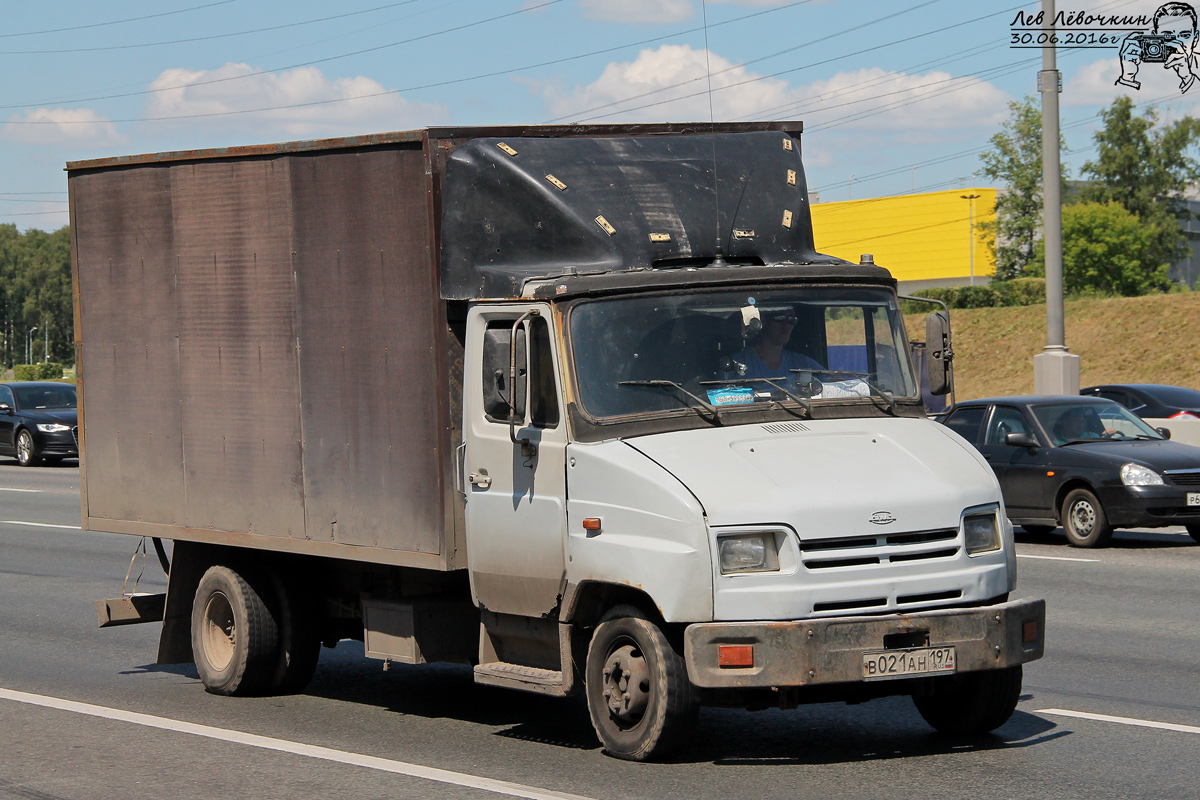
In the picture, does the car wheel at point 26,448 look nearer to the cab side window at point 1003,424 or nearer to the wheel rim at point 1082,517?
the cab side window at point 1003,424

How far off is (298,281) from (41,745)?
280 cm

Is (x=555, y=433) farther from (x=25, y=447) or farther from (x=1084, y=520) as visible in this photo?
(x=25, y=447)

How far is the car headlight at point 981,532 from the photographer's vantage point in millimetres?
6695

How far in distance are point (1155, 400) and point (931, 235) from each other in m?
67.9

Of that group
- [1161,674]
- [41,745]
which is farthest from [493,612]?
[1161,674]

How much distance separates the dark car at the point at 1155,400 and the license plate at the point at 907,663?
20811mm

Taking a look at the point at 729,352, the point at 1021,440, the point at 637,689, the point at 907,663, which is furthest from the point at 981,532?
the point at 1021,440

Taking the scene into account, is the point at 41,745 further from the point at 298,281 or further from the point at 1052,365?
the point at 1052,365

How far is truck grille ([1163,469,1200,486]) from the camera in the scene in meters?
15.6

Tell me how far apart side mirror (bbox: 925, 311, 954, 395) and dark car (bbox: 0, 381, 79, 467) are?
1065 inches

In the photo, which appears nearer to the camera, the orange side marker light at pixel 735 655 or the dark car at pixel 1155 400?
the orange side marker light at pixel 735 655

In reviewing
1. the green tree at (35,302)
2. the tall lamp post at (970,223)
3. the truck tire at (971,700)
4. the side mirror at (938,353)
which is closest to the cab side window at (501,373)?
the side mirror at (938,353)

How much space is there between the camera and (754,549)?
639cm

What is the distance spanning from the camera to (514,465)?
741 centimetres
